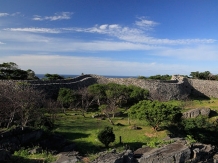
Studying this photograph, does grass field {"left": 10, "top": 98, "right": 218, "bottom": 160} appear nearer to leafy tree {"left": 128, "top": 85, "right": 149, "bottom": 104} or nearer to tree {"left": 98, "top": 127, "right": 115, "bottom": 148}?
tree {"left": 98, "top": 127, "right": 115, "bottom": 148}

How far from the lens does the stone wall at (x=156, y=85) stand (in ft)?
123

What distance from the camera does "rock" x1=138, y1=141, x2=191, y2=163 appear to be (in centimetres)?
1060

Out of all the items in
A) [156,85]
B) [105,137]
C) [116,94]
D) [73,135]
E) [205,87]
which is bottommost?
[73,135]

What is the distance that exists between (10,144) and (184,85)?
45085mm

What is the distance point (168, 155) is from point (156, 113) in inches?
430

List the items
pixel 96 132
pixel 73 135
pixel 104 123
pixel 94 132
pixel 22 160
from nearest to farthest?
pixel 22 160 < pixel 73 135 < pixel 96 132 < pixel 94 132 < pixel 104 123

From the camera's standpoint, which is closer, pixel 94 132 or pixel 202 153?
pixel 202 153

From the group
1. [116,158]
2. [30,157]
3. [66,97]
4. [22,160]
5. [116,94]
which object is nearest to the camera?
[116,158]

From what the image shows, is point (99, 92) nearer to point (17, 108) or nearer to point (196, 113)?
point (196, 113)

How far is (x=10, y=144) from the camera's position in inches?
512

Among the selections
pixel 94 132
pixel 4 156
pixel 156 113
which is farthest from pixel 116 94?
pixel 4 156

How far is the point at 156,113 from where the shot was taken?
21.6 m

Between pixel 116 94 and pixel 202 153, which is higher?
pixel 116 94

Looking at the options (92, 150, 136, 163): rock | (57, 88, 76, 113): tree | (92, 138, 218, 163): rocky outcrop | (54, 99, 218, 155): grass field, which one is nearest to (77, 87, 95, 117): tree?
(57, 88, 76, 113): tree
